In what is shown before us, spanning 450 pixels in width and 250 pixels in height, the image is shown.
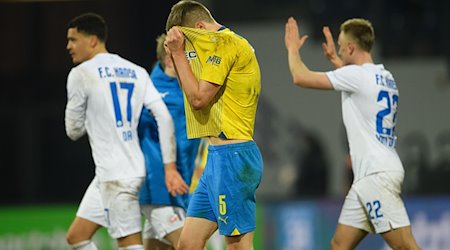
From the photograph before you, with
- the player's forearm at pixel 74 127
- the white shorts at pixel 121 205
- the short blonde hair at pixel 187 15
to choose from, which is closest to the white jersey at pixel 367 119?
the short blonde hair at pixel 187 15

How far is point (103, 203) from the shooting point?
10180 mm

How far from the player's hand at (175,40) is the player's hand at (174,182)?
1616mm

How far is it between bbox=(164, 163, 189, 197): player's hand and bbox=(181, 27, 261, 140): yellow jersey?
1.31 meters

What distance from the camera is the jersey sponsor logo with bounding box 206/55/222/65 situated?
8727 millimetres

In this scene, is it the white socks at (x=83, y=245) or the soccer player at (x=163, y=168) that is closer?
the white socks at (x=83, y=245)

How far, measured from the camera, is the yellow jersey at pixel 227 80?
8789 mm

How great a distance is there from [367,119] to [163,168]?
5.41ft

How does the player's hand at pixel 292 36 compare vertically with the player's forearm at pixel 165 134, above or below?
above

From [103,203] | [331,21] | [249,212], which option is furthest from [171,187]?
[331,21]

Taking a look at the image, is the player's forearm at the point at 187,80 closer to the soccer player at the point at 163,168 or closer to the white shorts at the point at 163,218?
the soccer player at the point at 163,168

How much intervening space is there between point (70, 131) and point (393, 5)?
755 cm

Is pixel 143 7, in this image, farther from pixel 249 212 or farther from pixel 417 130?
pixel 249 212

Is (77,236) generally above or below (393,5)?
below

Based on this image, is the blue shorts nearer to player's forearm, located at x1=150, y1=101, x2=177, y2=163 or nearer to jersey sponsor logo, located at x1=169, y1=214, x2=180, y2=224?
player's forearm, located at x1=150, y1=101, x2=177, y2=163
